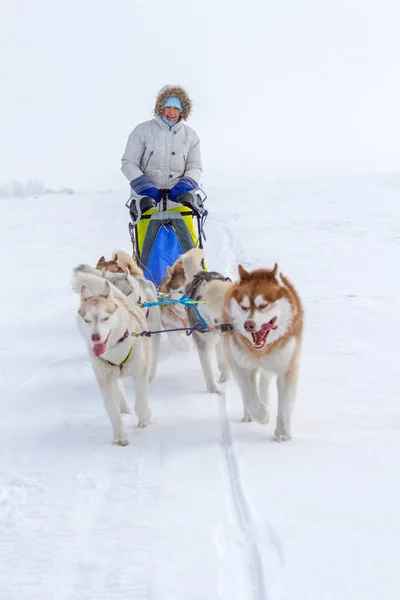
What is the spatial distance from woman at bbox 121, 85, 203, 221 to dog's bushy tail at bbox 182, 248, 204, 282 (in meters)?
0.66

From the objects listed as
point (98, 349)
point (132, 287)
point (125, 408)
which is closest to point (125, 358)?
point (98, 349)

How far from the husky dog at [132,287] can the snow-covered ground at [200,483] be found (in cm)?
37

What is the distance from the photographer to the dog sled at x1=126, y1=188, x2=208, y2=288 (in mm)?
4973

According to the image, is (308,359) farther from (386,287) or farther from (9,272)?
(9,272)

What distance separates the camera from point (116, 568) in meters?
2.05

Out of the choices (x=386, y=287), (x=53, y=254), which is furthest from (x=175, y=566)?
(x=53, y=254)

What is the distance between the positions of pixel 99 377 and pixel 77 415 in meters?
0.54

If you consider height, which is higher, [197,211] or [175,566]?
[197,211]

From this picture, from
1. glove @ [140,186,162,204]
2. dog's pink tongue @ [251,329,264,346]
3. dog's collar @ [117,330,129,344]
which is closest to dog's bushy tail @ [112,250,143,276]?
glove @ [140,186,162,204]

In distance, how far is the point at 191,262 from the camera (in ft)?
14.4

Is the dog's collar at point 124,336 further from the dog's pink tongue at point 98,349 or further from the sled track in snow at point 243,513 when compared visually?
the sled track in snow at point 243,513

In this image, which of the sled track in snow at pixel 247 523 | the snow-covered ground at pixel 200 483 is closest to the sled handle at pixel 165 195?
the snow-covered ground at pixel 200 483

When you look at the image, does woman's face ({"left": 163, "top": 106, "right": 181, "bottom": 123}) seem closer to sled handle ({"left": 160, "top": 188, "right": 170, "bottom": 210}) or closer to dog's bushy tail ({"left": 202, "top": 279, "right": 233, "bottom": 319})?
sled handle ({"left": 160, "top": 188, "right": 170, "bottom": 210})

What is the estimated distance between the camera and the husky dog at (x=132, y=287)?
370cm
